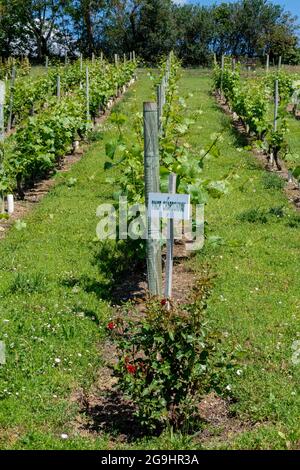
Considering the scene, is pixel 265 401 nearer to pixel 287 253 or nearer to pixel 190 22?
pixel 287 253

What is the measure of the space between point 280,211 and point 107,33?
37.6 metres

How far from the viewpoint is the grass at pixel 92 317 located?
4145 millimetres

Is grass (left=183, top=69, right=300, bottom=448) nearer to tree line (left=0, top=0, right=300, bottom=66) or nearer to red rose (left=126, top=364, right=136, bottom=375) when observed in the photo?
red rose (left=126, top=364, right=136, bottom=375)

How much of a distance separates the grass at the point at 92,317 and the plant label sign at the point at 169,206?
848 millimetres

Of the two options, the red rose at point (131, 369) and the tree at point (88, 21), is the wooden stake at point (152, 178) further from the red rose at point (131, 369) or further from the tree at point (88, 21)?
the tree at point (88, 21)

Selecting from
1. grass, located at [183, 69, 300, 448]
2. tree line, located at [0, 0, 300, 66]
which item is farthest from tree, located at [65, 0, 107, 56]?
grass, located at [183, 69, 300, 448]

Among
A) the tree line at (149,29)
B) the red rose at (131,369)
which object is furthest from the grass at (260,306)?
the tree line at (149,29)

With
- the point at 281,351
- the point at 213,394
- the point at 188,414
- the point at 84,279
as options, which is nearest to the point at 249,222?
the point at 84,279

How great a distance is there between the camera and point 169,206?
4.67 metres

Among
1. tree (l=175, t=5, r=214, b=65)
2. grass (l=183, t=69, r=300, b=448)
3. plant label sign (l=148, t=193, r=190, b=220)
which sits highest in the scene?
tree (l=175, t=5, r=214, b=65)

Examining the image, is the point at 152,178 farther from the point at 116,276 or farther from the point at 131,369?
the point at 116,276

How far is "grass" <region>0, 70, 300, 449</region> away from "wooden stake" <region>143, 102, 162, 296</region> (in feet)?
2.31

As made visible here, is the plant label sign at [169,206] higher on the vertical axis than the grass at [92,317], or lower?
higher

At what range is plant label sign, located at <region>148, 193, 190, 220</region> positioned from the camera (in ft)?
15.1
